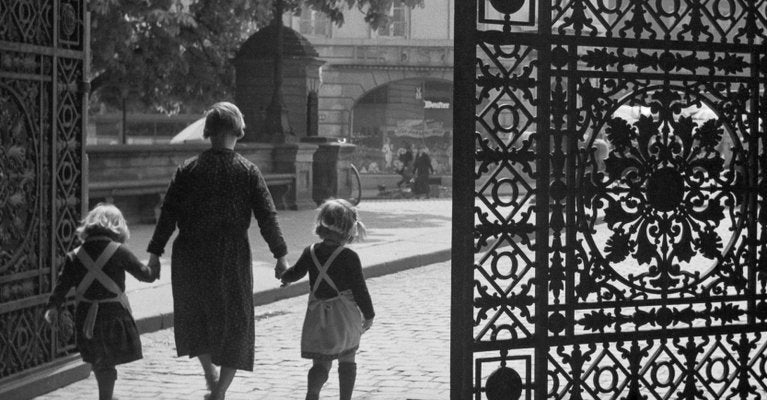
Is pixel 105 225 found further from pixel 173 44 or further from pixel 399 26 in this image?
pixel 399 26

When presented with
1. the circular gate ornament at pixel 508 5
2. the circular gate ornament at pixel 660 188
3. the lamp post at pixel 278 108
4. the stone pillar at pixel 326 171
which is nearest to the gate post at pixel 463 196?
the circular gate ornament at pixel 508 5

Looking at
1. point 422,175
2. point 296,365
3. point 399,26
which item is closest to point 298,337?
point 296,365

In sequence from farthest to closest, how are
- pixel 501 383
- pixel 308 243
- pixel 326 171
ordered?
pixel 326 171 < pixel 308 243 < pixel 501 383

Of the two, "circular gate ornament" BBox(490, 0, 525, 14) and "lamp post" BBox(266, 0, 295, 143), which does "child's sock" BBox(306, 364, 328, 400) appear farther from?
"lamp post" BBox(266, 0, 295, 143)

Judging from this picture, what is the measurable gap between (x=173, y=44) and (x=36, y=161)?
71.7ft

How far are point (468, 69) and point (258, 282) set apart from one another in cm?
790

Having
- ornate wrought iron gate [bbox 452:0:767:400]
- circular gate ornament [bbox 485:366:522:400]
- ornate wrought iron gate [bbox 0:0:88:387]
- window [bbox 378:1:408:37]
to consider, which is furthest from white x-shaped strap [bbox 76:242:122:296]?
window [bbox 378:1:408:37]

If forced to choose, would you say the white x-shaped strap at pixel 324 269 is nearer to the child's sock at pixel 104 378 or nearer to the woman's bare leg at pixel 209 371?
the woman's bare leg at pixel 209 371

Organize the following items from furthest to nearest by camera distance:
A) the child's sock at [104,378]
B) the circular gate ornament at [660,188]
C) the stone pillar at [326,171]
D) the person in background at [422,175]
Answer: the person in background at [422,175]
the stone pillar at [326,171]
the child's sock at [104,378]
the circular gate ornament at [660,188]

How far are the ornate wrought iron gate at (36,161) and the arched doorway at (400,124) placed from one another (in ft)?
137

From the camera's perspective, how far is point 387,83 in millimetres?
50875

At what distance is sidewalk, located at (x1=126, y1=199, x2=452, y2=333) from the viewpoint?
38.9ft

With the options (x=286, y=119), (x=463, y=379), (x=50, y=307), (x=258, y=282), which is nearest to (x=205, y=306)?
(x=50, y=307)

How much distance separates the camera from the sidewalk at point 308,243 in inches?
467
